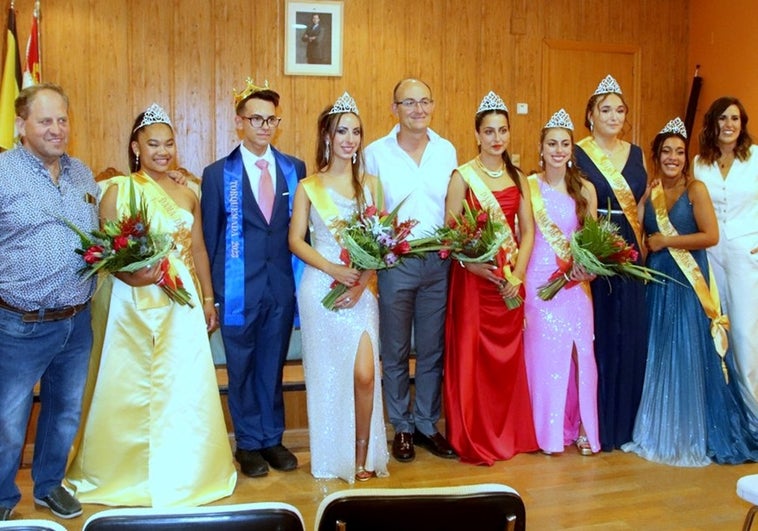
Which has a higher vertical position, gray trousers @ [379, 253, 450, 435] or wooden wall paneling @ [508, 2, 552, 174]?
wooden wall paneling @ [508, 2, 552, 174]

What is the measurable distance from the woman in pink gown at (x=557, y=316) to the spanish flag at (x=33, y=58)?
13.0 ft

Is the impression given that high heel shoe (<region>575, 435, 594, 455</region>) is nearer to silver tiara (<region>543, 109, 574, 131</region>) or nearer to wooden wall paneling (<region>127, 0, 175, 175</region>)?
silver tiara (<region>543, 109, 574, 131</region>)

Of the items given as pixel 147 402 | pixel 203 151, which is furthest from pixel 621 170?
pixel 203 151

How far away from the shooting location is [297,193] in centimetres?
348

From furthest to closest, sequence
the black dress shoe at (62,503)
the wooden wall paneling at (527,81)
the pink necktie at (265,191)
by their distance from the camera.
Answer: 1. the wooden wall paneling at (527,81)
2. the pink necktie at (265,191)
3. the black dress shoe at (62,503)

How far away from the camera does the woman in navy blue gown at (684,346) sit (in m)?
3.82

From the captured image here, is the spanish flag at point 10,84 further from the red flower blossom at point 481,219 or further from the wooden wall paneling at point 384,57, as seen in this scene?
the red flower blossom at point 481,219

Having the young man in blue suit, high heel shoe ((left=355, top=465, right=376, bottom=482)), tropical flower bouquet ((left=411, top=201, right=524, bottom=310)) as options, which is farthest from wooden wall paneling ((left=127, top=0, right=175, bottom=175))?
high heel shoe ((left=355, top=465, right=376, bottom=482))

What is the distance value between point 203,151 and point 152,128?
3.59 metres

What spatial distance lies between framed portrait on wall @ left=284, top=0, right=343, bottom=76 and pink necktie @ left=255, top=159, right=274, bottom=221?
345 cm

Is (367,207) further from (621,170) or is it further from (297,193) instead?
(621,170)

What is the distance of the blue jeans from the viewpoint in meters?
2.86

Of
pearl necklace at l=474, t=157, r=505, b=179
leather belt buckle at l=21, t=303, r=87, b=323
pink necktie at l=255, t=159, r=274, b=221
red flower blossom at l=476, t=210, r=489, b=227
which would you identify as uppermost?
pearl necklace at l=474, t=157, r=505, b=179

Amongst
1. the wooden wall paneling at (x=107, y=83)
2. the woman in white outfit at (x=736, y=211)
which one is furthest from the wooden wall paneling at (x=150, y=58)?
the woman in white outfit at (x=736, y=211)
